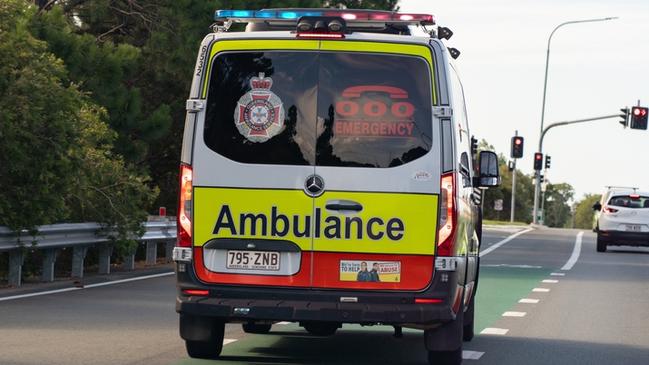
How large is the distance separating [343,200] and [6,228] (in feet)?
29.3

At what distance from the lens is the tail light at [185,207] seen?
1036cm

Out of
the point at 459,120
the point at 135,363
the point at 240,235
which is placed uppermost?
the point at 459,120

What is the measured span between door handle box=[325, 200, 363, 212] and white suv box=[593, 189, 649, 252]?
29.4 metres

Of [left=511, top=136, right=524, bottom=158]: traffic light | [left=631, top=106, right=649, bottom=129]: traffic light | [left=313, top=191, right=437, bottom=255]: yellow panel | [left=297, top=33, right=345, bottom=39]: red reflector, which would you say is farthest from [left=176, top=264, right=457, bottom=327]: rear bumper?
[left=511, top=136, right=524, bottom=158]: traffic light

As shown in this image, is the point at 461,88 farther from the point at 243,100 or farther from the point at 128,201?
the point at 128,201

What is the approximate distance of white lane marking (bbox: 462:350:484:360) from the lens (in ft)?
39.7

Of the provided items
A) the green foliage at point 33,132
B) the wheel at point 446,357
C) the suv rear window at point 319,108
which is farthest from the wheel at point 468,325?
the green foliage at point 33,132

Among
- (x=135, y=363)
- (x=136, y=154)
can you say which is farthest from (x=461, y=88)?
(x=136, y=154)

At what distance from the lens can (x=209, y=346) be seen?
11078 mm

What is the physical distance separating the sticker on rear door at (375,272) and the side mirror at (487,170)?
2.81m

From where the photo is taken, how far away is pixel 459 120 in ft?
35.8

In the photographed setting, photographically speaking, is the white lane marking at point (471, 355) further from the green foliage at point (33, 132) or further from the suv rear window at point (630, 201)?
the suv rear window at point (630, 201)

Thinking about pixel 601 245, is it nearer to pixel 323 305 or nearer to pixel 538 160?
pixel 323 305

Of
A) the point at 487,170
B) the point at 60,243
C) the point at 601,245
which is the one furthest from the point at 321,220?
the point at 601,245
